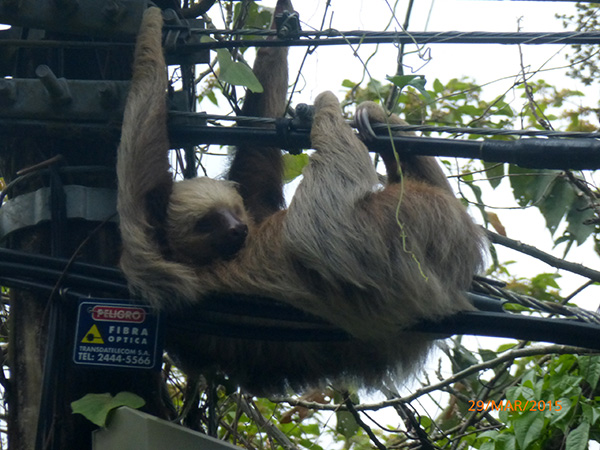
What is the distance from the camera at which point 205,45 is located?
4.15m

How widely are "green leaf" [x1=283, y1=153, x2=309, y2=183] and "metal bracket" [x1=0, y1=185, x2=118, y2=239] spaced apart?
1.62 m

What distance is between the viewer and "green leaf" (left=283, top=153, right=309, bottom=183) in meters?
5.23

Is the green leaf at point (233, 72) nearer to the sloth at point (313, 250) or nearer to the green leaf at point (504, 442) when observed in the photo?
the sloth at point (313, 250)

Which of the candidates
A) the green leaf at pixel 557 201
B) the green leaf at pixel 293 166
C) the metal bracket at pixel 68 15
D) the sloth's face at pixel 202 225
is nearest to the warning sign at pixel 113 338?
the sloth's face at pixel 202 225

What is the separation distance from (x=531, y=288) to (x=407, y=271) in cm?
236

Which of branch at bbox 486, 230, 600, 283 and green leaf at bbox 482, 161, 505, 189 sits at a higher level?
green leaf at bbox 482, 161, 505, 189

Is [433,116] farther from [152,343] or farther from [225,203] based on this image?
[152,343]

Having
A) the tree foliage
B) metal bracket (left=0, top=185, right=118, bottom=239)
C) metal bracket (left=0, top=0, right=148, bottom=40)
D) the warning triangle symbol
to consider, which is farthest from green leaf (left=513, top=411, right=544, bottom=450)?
metal bracket (left=0, top=0, right=148, bottom=40)

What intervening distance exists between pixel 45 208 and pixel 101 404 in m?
1.04

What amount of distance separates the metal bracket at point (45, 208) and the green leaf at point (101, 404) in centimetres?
92

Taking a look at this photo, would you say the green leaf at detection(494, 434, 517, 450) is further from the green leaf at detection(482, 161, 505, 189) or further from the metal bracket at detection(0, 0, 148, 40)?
the metal bracket at detection(0, 0, 148, 40)

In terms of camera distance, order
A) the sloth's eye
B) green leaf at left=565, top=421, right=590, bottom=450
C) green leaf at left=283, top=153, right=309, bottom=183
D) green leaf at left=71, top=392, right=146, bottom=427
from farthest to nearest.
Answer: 1. green leaf at left=283, top=153, right=309, bottom=183
2. the sloth's eye
3. green leaf at left=565, top=421, right=590, bottom=450
4. green leaf at left=71, top=392, right=146, bottom=427

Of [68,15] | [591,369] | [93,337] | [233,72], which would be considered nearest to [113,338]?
[93,337]

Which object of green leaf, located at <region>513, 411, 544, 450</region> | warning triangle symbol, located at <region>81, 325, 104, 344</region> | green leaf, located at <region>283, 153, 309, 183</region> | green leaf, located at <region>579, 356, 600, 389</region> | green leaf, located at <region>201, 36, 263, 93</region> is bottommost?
green leaf, located at <region>513, 411, 544, 450</region>
